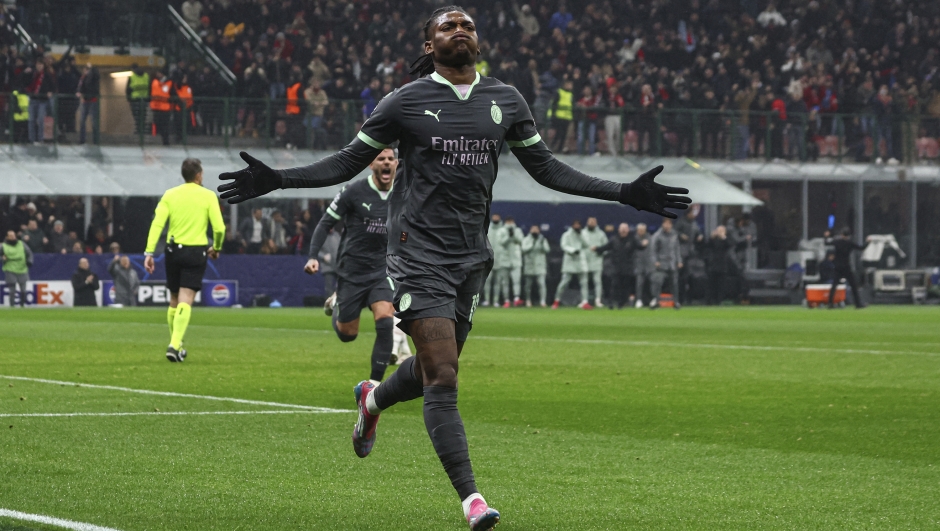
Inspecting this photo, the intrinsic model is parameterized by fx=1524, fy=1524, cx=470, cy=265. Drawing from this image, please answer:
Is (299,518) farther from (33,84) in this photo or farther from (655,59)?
(655,59)

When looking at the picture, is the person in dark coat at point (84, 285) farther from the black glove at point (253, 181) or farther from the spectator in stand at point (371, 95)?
the black glove at point (253, 181)

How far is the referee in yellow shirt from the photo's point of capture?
50.2ft

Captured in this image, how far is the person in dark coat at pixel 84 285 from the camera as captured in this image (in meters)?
32.8

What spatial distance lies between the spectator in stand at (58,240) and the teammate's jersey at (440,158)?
27.9 metres

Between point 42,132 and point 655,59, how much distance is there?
60.1ft

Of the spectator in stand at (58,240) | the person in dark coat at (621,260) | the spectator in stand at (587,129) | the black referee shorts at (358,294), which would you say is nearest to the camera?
the black referee shorts at (358,294)

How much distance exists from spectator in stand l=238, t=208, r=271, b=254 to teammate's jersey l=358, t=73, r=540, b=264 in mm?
28329

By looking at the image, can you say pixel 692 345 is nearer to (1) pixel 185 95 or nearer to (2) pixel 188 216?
(2) pixel 188 216

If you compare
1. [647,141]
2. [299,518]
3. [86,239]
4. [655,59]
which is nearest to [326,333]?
[86,239]

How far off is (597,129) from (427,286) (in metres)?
32.2

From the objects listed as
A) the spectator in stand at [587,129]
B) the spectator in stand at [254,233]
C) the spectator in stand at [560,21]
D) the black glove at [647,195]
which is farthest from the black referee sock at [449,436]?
the spectator in stand at [560,21]

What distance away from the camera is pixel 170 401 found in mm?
11023

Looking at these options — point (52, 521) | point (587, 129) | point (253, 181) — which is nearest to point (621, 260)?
point (587, 129)

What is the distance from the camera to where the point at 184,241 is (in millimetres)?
15359
